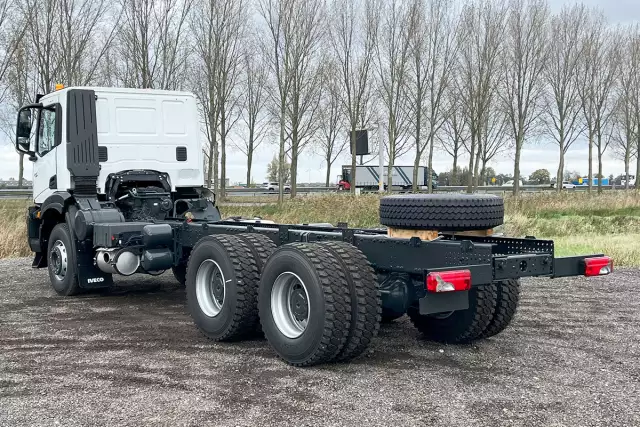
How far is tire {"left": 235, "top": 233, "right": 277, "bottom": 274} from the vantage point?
6.01 m

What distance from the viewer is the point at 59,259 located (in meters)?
9.08

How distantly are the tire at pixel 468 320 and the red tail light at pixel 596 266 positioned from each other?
2.84 feet

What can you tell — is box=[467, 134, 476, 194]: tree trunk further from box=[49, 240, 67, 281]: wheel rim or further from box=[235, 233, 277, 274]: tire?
box=[235, 233, 277, 274]: tire

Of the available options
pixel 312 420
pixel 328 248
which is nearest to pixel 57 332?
pixel 328 248

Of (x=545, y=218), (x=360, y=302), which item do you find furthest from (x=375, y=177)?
(x=360, y=302)

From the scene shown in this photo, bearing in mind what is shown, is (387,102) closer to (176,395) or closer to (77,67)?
(77,67)

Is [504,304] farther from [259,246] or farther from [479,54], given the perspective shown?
[479,54]

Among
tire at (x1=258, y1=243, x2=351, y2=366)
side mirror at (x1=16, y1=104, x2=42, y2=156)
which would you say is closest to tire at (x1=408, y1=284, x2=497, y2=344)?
tire at (x1=258, y1=243, x2=351, y2=366)

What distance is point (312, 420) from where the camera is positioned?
13.3 ft

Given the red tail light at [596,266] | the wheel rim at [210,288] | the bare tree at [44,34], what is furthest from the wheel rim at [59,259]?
the bare tree at [44,34]

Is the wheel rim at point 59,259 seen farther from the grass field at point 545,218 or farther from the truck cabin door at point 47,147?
the grass field at point 545,218

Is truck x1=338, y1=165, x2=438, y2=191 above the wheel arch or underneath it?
above

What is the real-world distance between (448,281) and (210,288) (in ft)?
8.92

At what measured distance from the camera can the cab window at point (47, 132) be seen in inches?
359
